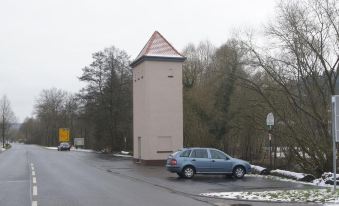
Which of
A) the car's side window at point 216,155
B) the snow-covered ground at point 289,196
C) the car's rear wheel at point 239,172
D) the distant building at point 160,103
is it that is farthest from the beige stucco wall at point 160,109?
the snow-covered ground at point 289,196

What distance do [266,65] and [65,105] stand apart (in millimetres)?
95260

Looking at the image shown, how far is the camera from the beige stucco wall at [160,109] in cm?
3825

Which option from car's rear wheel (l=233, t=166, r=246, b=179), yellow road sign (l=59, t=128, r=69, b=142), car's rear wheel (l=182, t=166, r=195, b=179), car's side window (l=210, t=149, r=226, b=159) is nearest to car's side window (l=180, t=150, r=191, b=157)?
car's rear wheel (l=182, t=166, r=195, b=179)

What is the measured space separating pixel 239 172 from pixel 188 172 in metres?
2.69

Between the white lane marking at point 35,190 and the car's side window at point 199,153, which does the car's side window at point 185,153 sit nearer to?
the car's side window at point 199,153

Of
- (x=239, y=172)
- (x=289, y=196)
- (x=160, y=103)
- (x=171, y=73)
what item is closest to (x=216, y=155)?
(x=239, y=172)

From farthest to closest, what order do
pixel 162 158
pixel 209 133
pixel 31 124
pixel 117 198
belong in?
pixel 31 124 → pixel 209 133 → pixel 162 158 → pixel 117 198

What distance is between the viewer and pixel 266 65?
29344 mm

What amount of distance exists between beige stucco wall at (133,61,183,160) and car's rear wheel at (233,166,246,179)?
44.7ft

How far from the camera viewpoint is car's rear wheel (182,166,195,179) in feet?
80.3

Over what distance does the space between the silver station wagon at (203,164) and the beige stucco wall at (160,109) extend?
43.5 feet

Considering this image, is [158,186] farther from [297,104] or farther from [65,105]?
[65,105]

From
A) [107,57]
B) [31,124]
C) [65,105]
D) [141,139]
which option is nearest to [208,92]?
[141,139]

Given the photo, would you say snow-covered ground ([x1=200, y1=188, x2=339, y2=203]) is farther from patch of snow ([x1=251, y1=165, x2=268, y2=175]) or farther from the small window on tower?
the small window on tower
